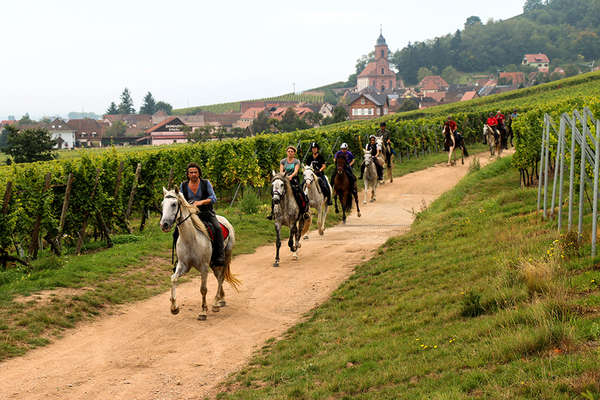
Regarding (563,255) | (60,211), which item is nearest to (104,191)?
(60,211)

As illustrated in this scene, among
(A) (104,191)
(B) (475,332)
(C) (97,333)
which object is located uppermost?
(A) (104,191)

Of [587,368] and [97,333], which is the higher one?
[587,368]

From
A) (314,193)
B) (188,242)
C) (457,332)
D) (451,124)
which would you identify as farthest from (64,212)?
(451,124)

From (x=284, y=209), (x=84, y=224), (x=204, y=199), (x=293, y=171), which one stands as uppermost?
(x=293, y=171)

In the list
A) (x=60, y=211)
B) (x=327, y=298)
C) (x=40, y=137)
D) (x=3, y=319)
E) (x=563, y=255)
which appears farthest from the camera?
(x=40, y=137)

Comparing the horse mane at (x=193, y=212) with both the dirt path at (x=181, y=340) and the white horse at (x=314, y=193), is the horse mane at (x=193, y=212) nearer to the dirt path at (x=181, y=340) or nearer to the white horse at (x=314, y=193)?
the dirt path at (x=181, y=340)

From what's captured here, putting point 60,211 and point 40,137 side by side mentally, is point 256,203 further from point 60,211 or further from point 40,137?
point 40,137

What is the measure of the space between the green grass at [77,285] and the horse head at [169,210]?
3.30 m

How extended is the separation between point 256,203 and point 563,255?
17061mm

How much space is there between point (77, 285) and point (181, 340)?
4.48 m

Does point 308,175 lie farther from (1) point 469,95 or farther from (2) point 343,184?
(1) point 469,95

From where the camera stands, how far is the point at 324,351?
8.95 meters

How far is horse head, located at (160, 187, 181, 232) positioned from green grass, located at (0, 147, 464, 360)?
3.30m

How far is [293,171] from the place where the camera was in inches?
661
